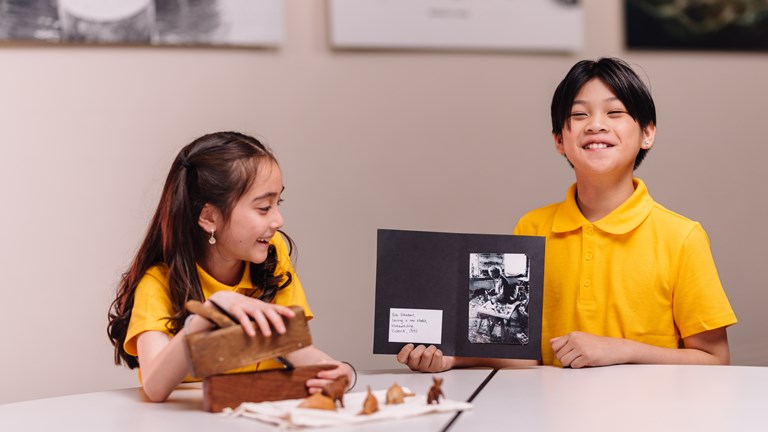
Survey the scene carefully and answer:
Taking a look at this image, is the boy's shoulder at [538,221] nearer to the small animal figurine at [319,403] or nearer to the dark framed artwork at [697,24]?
the small animal figurine at [319,403]

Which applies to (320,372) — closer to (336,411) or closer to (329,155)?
(336,411)

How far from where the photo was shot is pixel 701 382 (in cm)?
166

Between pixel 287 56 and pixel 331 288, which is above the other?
pixel 287 56

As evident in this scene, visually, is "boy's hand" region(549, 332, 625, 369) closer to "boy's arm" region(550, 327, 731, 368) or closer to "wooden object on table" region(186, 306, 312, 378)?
"boy's arm" region(550, 327, 731, 368)

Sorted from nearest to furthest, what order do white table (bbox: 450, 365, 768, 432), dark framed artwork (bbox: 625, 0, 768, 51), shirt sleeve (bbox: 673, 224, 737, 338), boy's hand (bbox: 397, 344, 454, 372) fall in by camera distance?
white table (bbox: 450, 365, 768, 432) → boy's hand (bbox: 397, 344, 454, 372) → shirt sleeve (bbox: 673, 224, 737, 338) → dark framed artwork (bbox: 625, 0, 768, 51)

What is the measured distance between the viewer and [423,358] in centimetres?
185

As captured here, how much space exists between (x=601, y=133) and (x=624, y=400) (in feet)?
2.31

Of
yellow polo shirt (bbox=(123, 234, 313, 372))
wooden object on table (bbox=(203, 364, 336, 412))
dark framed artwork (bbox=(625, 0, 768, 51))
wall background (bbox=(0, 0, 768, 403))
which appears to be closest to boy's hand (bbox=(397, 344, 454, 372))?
yellow polo shirt (bbox=(123, 234, 313, 372))

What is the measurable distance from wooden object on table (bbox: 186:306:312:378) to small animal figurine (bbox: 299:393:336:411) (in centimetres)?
11

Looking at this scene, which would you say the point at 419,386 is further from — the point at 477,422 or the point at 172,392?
the point at 172,392

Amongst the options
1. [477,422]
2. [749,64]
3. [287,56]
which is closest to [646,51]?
[749,64]

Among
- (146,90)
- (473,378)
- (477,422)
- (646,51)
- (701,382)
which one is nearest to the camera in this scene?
(477,422)

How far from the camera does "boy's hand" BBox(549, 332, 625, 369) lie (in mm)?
1858

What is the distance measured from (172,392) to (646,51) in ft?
7.06
